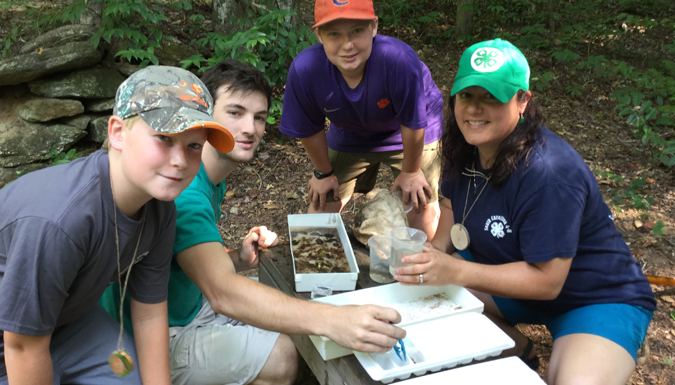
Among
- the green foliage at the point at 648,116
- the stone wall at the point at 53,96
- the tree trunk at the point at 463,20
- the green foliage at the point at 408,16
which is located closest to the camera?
the green foliage at the point at 648,116

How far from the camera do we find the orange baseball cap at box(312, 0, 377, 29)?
240cm

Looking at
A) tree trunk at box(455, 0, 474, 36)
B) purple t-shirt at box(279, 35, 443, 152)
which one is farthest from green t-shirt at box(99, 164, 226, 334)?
tree trunk at box(455, 0, 474, 36)

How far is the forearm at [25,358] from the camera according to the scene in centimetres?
137

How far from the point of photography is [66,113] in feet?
15.8

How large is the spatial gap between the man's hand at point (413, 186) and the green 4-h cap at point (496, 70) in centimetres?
109

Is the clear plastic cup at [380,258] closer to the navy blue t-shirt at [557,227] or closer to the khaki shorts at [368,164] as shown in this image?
the navy blue t-shirt at [557,227]

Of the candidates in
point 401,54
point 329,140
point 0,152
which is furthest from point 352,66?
point 0,152

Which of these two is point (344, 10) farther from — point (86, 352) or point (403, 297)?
point (86, 352)

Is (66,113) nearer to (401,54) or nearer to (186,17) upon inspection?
(186,17)

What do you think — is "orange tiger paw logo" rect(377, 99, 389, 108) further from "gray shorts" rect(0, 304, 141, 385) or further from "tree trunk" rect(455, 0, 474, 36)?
"tree trunk" rect(455, 0, 474, 36)

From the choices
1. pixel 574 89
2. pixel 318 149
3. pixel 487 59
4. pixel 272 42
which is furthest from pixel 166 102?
pixel 574 89

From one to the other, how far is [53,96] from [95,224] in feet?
13.8

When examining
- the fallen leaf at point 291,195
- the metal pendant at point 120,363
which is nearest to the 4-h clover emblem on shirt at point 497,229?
the metal pendant at point 120,363

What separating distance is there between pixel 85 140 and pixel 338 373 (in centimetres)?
450
